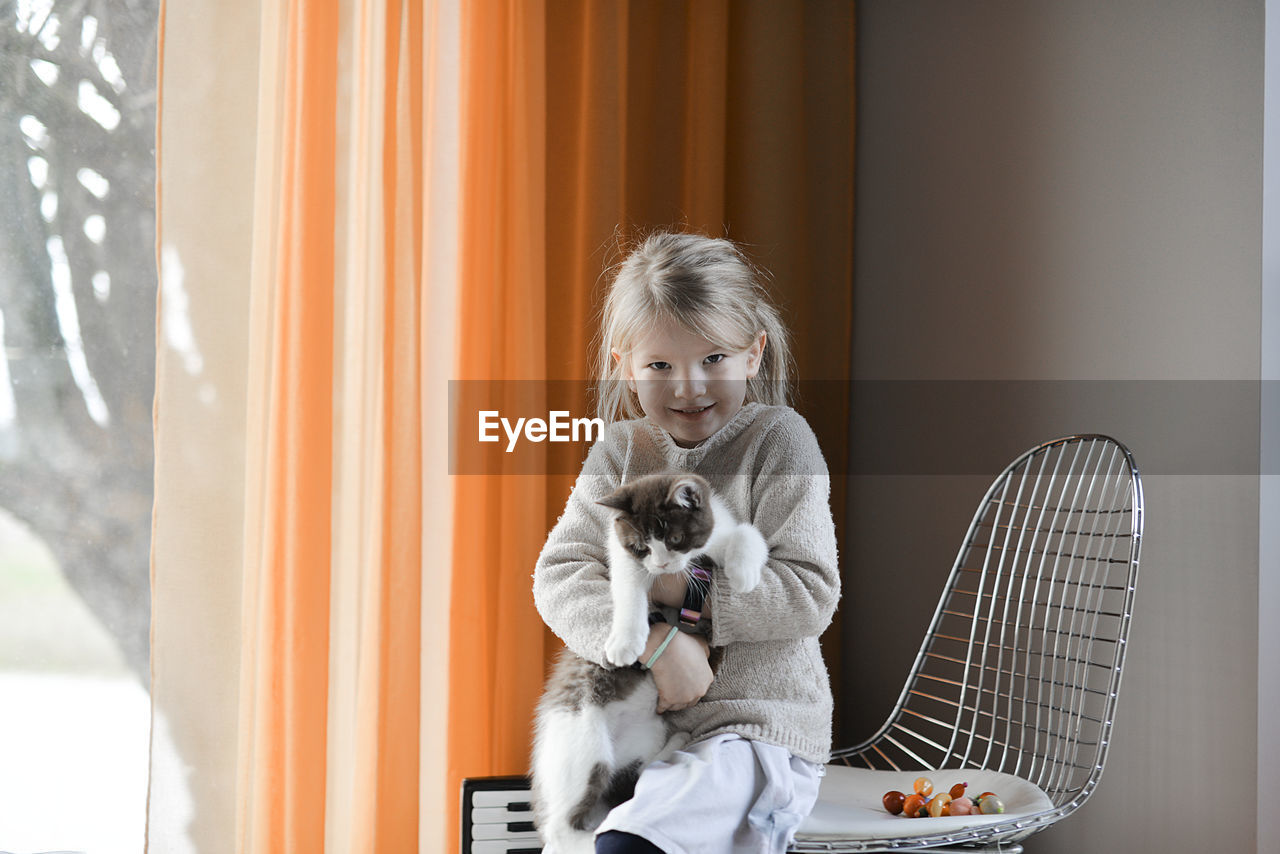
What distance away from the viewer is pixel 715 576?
117 centimetres

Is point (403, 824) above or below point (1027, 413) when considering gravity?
below

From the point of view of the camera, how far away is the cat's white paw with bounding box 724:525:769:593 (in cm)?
112

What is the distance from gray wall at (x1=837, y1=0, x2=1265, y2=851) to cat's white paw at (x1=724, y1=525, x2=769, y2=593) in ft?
2.40

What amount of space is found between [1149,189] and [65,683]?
2029 mm

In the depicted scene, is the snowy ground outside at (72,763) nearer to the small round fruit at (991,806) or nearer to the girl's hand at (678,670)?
the girl's hand at (678,670)

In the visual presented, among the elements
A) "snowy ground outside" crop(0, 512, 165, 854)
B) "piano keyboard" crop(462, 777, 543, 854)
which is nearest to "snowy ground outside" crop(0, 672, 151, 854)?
"snowy ground outside" crop(0, 512, 165, 854)

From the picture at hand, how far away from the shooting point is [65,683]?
1656mm

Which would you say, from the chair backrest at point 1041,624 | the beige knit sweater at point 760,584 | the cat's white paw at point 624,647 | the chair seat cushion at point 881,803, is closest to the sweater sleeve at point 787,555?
the beige knit sweater at point 760,584

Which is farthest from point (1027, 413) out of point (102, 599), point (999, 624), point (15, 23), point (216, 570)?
point (15, 23)

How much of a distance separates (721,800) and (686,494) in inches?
13.9

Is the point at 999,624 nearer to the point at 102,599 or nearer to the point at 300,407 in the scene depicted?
the point at 300,407

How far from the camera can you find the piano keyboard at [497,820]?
146 cm

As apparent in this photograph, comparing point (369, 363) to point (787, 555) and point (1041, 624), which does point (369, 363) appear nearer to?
point (787, 555)

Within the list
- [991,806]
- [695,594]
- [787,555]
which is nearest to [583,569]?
[695,594]
